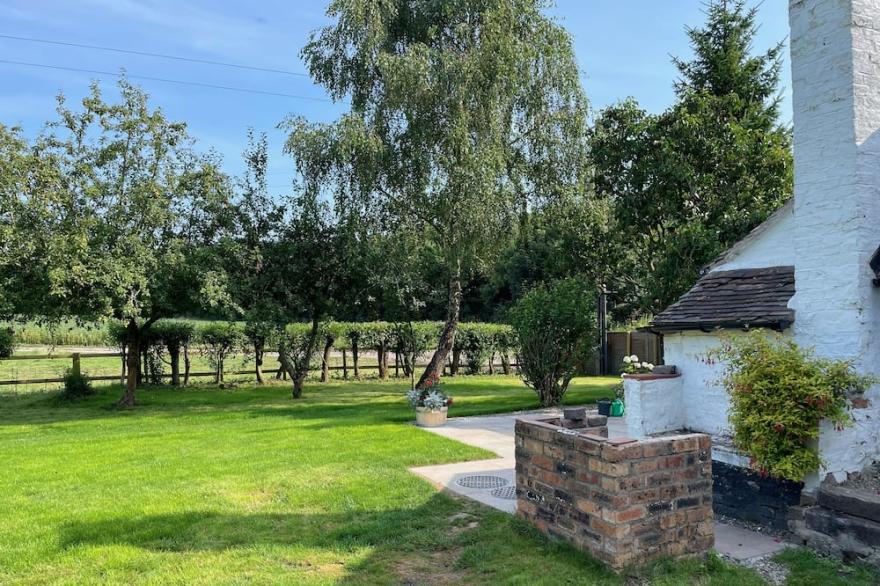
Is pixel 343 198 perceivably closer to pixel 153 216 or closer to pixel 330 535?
pixel 153 216

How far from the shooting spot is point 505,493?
6004 mm

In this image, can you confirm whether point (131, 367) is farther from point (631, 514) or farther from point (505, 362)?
point (631, 514)

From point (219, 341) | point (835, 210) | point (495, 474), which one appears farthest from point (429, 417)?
point (219, 341)

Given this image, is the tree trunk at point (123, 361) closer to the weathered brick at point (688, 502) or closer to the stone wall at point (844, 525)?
the weathered brick at point (688, 502)

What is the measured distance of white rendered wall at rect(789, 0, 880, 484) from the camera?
14.9 ft

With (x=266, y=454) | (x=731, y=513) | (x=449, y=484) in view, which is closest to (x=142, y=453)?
(x=266, y=454)

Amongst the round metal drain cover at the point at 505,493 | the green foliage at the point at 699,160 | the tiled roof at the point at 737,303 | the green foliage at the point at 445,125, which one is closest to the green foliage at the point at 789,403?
the tiled roof at the point at 737,303

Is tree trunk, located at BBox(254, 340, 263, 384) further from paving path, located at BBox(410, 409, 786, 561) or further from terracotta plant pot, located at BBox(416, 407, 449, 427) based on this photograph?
terracotta plant pot, located at BBox(416, 407, 449, 427)

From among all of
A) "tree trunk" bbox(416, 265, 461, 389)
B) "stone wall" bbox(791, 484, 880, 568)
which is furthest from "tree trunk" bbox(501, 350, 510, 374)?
"stone wall" bbox(791, 484, 880, 568)

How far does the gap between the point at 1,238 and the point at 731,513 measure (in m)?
13.1

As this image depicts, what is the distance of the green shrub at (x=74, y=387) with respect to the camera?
52.4ft

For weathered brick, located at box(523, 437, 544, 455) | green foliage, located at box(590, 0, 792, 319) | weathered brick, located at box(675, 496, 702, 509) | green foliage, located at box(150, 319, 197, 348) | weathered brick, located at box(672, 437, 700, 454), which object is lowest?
weathered brick, located at box(675, 496, 702, 509)

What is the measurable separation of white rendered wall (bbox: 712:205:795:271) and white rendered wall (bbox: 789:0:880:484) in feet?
3.48

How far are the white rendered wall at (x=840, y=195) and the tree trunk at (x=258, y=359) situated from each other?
55.4 feet
